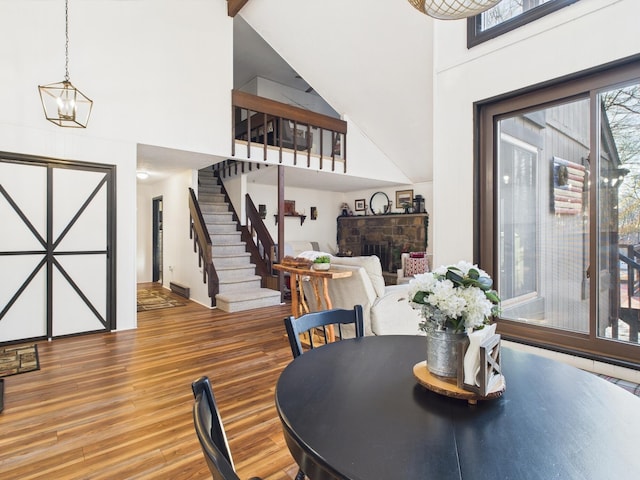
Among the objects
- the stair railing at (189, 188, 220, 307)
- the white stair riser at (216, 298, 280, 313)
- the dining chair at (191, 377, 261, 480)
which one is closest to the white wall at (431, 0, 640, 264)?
the dining chair at (191, 377, 261, 480)

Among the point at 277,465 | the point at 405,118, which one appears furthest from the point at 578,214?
the point at 405,118

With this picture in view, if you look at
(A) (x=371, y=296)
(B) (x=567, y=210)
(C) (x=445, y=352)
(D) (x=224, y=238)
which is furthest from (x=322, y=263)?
(D) (x=224, y=238)

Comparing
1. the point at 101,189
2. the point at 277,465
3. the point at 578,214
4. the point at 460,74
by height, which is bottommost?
the point at 277,465

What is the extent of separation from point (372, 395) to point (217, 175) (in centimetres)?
753

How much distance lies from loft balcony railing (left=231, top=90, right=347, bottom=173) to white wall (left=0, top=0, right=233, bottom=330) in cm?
45

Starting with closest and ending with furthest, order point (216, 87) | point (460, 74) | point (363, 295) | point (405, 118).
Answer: point (460, 74) < point (363, 295) < point (216, 87) < point (405, 118)

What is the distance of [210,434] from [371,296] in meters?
2.85

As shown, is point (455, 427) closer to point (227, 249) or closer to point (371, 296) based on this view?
point (371, 296)

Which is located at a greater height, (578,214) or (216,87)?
(216,87)

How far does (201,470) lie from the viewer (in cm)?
175

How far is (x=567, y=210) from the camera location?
2.23m

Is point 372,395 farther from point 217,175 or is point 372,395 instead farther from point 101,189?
point 217,175

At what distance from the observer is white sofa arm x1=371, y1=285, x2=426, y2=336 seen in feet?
11.4

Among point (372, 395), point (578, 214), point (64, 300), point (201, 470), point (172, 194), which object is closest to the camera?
point (372, 395)
